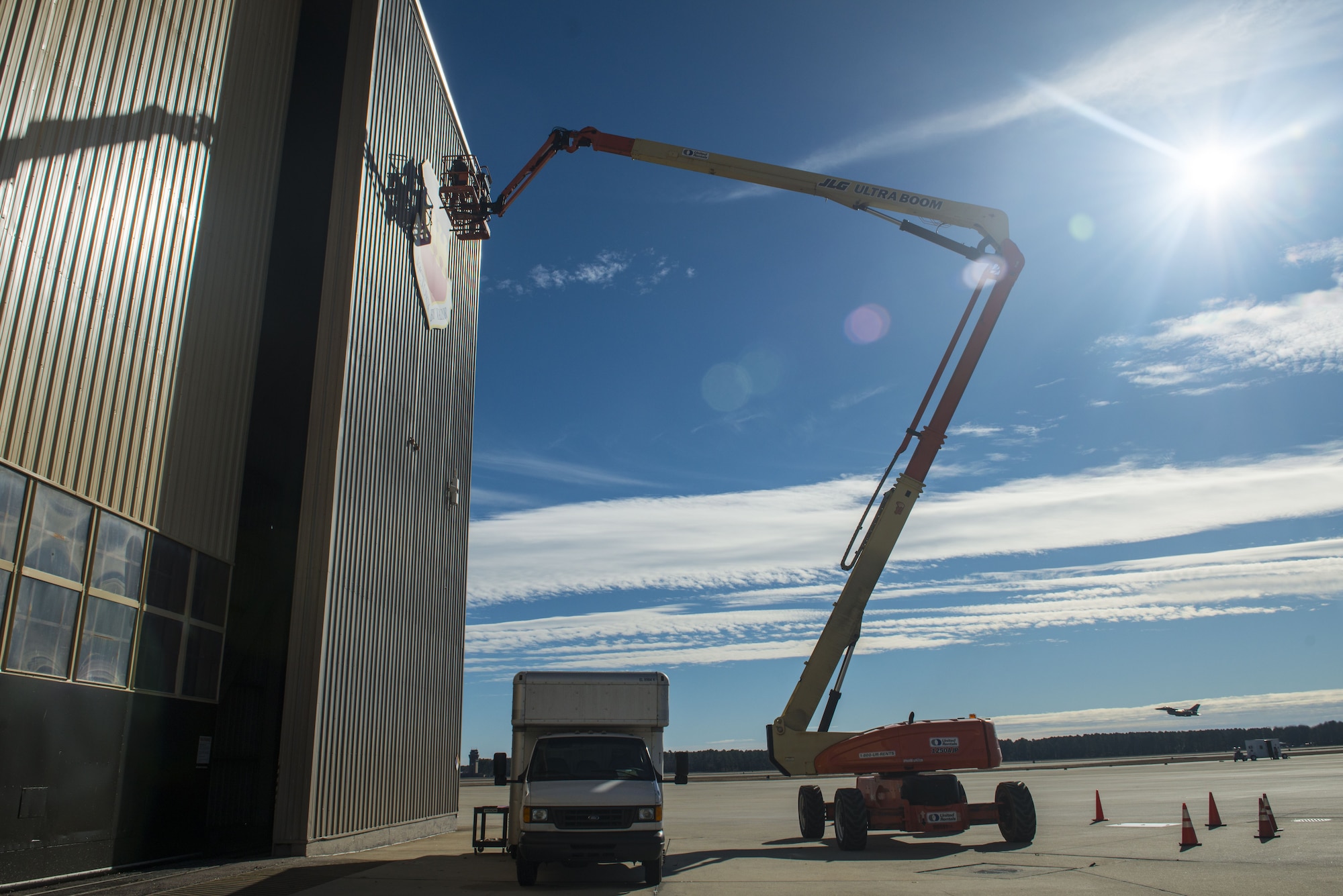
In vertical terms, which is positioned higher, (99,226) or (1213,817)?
(99,226)

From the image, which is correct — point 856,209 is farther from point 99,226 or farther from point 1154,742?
point 1154,742

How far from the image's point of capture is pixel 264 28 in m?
17.0

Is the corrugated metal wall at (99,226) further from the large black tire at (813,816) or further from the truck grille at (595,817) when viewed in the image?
the large black tire at (813,816)

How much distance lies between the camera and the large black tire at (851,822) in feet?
55.8

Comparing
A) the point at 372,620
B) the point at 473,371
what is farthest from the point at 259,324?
the point at 473,371

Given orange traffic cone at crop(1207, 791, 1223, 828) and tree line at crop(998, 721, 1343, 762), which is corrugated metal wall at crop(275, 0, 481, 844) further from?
tree line at crop(998, 721, 1343, 762)

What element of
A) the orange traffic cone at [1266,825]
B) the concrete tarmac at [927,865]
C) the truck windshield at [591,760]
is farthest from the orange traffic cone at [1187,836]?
the truck windshield at [591,760]

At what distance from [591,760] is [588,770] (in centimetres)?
22

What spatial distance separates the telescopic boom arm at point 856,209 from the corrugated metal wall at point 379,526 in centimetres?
168

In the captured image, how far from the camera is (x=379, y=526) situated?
18.6 m

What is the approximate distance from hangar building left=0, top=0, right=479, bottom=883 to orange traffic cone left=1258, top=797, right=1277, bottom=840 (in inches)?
640

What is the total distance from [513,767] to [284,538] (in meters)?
5.99

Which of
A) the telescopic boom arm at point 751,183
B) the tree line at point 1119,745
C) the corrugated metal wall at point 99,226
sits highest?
the telescopic boom arm at point 751,183

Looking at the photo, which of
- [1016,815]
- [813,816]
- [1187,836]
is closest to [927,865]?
[1016,815]
